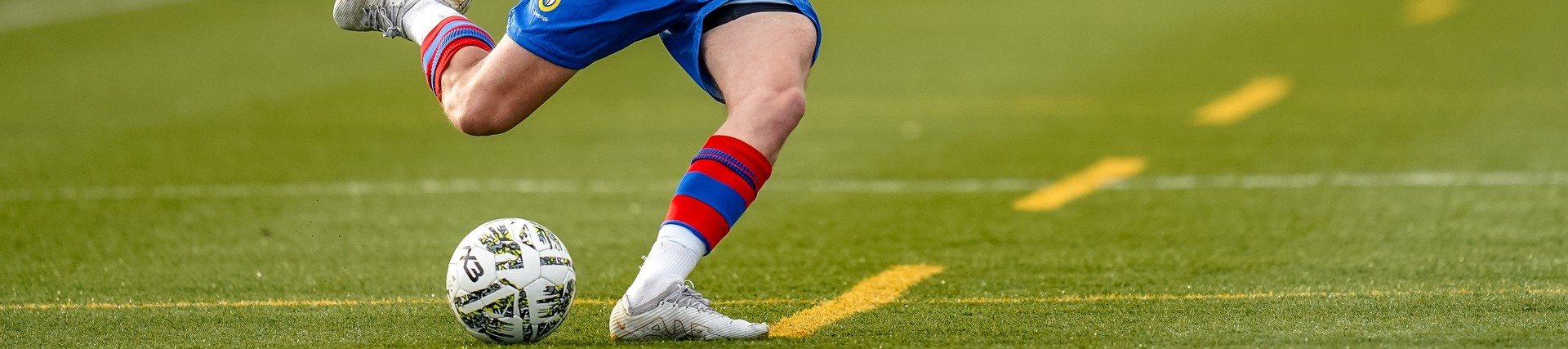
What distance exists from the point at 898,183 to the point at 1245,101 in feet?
11.2

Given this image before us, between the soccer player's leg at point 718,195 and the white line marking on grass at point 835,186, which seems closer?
the soccer player's leg at point 718,195

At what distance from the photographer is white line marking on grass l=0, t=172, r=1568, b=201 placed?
721 cm

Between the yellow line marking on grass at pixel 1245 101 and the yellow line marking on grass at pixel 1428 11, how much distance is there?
10.4 ft

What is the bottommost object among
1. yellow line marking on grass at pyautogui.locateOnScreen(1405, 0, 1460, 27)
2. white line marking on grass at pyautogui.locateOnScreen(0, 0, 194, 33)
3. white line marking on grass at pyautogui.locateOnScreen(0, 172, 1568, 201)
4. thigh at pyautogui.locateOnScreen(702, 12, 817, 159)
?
white line marking on grass at pyautogui.locateOnScreen(0, 0, 194, 33)

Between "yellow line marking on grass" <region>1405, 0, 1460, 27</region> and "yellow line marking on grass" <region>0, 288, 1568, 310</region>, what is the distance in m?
9.57

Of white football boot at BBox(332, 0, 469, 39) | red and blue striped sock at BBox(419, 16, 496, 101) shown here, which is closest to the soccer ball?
red and blue striped sock at BBox(419, 16, 496, 101)

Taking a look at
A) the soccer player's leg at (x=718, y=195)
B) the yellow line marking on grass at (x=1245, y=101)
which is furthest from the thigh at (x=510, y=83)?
the yellow line marking on grass at (x=1245, y=101)

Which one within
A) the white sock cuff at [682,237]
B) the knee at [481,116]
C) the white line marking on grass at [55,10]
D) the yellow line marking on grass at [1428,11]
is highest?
the yellow line marking on grass at [1428,11]

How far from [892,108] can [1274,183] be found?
3152mm

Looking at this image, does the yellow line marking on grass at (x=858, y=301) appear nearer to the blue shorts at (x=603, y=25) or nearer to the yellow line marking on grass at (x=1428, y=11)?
the blue shorts at (x=603, y=25)

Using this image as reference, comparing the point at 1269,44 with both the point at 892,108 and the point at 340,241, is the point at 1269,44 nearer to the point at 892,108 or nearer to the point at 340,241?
the point at 892,108

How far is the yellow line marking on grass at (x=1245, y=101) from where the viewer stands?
9570 mm

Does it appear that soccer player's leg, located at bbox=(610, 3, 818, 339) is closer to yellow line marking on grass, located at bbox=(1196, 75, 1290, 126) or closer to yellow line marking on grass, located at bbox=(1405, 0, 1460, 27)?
yellow line marking on grass, located at bbox=(1196, 75, 1290, 126)

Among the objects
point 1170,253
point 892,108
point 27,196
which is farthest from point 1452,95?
point 27,196
